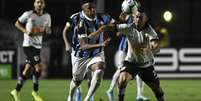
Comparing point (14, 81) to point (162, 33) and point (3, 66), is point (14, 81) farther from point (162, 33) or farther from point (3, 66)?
point (162, 33)

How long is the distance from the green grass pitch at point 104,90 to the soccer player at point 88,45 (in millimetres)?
2308

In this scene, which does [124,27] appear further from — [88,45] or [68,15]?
[68,15]

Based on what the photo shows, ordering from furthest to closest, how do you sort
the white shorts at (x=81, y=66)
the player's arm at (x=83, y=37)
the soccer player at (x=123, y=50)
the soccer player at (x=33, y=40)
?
the soccer player at (x=33, y=40), the white shorts at (x=81, y=66), the player's arm at (x=83, y=37), the soccer player at (x=123, y=50)

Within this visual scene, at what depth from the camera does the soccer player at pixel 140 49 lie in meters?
13.7

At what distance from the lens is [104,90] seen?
21.3 metres

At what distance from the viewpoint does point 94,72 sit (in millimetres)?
14242

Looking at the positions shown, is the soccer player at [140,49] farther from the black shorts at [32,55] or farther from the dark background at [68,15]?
the dark background at [68,15]

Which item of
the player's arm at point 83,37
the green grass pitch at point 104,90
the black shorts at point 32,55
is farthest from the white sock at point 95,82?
the black shorts at point 32,55

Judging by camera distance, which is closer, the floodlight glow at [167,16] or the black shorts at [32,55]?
the black shorts at [32,55]

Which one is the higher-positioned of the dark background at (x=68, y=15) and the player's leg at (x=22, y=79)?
the dark background at (x=68, y=15)

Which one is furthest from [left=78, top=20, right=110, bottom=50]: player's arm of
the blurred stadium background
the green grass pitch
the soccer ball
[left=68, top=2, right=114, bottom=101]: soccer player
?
the blurred stadium background

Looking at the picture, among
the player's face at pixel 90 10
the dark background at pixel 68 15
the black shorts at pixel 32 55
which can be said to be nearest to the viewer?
the player's face at pixel 90 10

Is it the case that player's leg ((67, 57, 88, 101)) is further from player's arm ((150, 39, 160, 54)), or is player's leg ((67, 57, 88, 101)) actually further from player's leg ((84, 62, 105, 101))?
player's arm ((150, 39, 160, 54))

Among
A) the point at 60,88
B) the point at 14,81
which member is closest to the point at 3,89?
the point at 60,88
